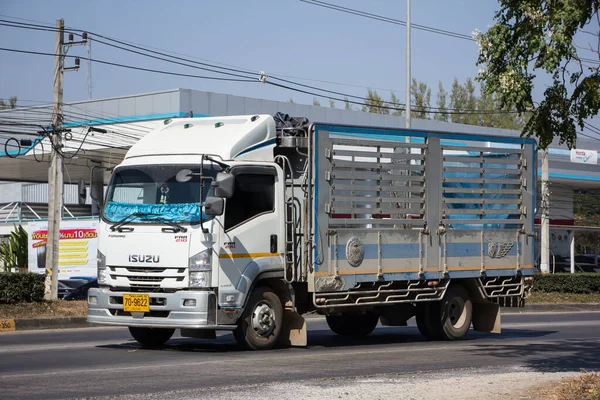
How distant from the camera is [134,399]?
29.5 feet

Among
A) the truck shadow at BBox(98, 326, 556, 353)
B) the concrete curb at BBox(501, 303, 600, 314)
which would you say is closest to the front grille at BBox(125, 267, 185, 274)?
the truck shadow at BBox(98, 326, 556, 353)

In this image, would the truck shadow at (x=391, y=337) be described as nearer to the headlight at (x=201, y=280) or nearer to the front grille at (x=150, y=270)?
the headlight at (x=201, y=280)

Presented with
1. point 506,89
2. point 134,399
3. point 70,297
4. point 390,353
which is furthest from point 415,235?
point 70,297

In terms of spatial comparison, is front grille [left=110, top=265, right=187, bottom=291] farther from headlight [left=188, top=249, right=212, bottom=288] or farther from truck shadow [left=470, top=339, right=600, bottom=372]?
truck shadow [left=470, top=339, right=600, bottom=372]

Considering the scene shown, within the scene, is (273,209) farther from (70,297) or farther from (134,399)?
(70,297)

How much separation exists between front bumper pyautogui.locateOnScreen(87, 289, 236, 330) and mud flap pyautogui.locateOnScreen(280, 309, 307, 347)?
139 cm

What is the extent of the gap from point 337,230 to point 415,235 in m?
1.65

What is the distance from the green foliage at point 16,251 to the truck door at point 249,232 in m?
25.9

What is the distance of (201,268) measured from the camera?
43.1 feet

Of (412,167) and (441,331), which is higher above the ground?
(412,167)

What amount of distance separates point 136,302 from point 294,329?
260 centimetres

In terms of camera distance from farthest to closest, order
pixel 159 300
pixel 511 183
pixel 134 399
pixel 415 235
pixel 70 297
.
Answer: pixel 70 297
pixel 511 183
pixel 415 235
pixel 159 300
pixel 134 399

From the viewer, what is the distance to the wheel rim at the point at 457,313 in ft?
54.2

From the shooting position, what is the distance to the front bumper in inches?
512
